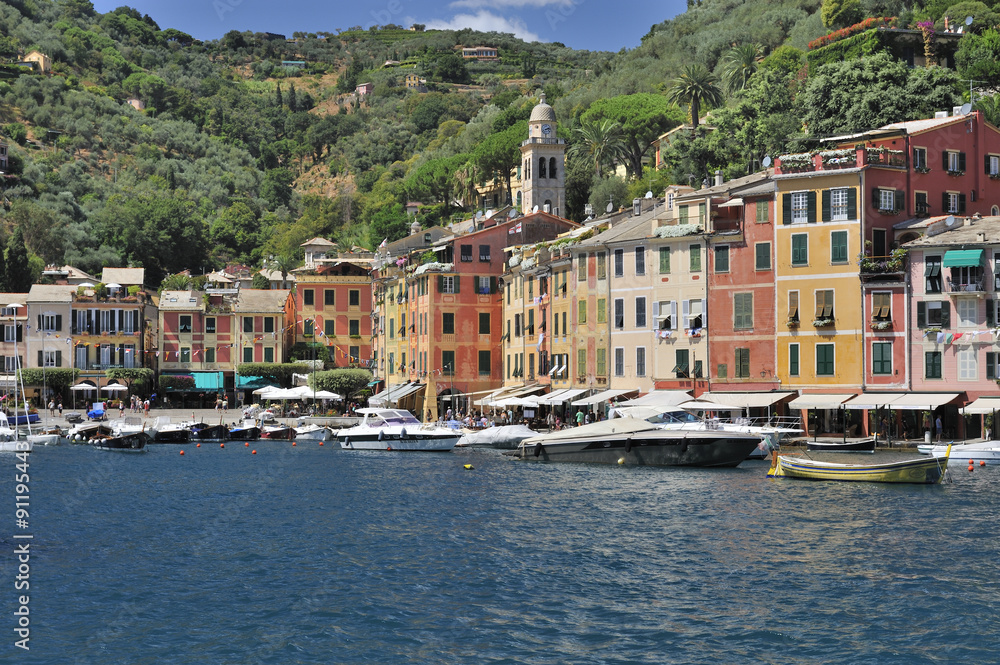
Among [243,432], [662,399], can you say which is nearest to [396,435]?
[662,399]

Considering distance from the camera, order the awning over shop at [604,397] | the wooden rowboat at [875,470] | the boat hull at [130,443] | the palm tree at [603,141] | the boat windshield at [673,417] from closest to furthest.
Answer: the wooden rowboat at [875,470]
the boat windshield at [673,417]
the awning over shop at [604,397]
the boat hull at [130,443]
the palm tree at [603,141]

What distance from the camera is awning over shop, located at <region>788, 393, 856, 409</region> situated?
219 feet

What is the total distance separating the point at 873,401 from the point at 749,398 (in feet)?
23.9

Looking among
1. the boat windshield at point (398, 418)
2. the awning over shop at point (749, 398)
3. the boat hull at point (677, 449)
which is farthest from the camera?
the boat windshield at point (398, 418)

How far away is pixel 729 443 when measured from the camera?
5775 centimetres

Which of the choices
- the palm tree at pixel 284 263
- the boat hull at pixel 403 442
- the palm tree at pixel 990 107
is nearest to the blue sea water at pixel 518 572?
the boat hull at pixel 403 442

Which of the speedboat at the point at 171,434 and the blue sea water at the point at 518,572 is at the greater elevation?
the speedboat at the point at 171,434

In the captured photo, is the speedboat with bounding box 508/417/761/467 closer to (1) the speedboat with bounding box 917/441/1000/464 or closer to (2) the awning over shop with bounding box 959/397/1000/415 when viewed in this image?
(1) the speedboat with bounding box 917/441/1000/464

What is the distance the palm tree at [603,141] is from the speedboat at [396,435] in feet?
162

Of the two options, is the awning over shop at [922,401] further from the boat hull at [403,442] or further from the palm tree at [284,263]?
the palm tree at [284,263]

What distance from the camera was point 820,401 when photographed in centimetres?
6756

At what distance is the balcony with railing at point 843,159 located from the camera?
68375mm

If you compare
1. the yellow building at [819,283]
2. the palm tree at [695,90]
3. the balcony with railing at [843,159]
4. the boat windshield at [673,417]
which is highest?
the palm tree at [695,90]

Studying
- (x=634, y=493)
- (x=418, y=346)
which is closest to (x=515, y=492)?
(x=634, y=493)
